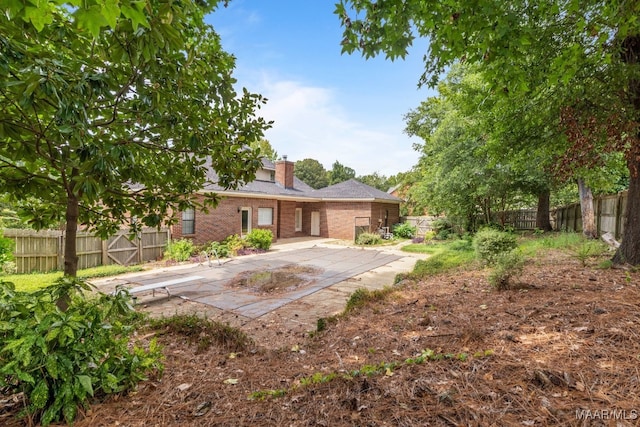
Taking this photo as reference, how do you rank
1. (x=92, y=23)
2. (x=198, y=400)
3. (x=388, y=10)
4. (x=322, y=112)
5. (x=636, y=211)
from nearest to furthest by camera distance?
1. (x=92, y=23)
2. (x=198, y=400)
3. (x=388, y=10)
4. (x=636, y=211)
5. (x=322, y=112)

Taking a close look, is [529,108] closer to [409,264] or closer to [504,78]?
[504,78]

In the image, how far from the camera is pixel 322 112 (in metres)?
13.5

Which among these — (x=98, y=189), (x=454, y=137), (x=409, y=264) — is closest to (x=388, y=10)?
(x=98, y=189)

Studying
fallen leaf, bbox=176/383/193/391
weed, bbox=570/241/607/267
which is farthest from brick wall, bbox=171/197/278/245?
weed, bbox=570/241/607/267

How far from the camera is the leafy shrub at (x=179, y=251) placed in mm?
11203

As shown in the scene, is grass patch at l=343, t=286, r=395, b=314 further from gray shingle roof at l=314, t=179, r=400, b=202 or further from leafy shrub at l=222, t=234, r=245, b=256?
gray shingle roof at l=314, t=179, r=400, b=202

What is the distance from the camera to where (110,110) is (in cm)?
290

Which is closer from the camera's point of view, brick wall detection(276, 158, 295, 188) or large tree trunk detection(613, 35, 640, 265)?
large tree trunk detection(613, 35, 640, 265)

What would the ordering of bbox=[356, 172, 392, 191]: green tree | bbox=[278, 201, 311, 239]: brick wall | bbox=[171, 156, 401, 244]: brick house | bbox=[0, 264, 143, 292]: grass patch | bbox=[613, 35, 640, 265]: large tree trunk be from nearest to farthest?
bbox=[613, 35, 640, 265]: large tree trunk, bbox=[0, 264, 143, 292]: grass patch, bbox=[171, 156, 401, 244]: brick house, bbox=[278, 201, 311, 239]: brick wall, bbox=[356, 172, 392, 191]: green tree

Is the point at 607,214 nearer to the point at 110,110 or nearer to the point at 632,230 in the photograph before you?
the point at 632,230

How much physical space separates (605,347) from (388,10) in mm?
3882

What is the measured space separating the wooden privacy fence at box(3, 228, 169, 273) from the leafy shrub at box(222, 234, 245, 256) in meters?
2.53

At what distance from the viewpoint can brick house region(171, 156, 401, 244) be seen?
14.9m

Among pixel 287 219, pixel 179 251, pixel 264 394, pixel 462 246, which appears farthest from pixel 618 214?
pixel 287 219
